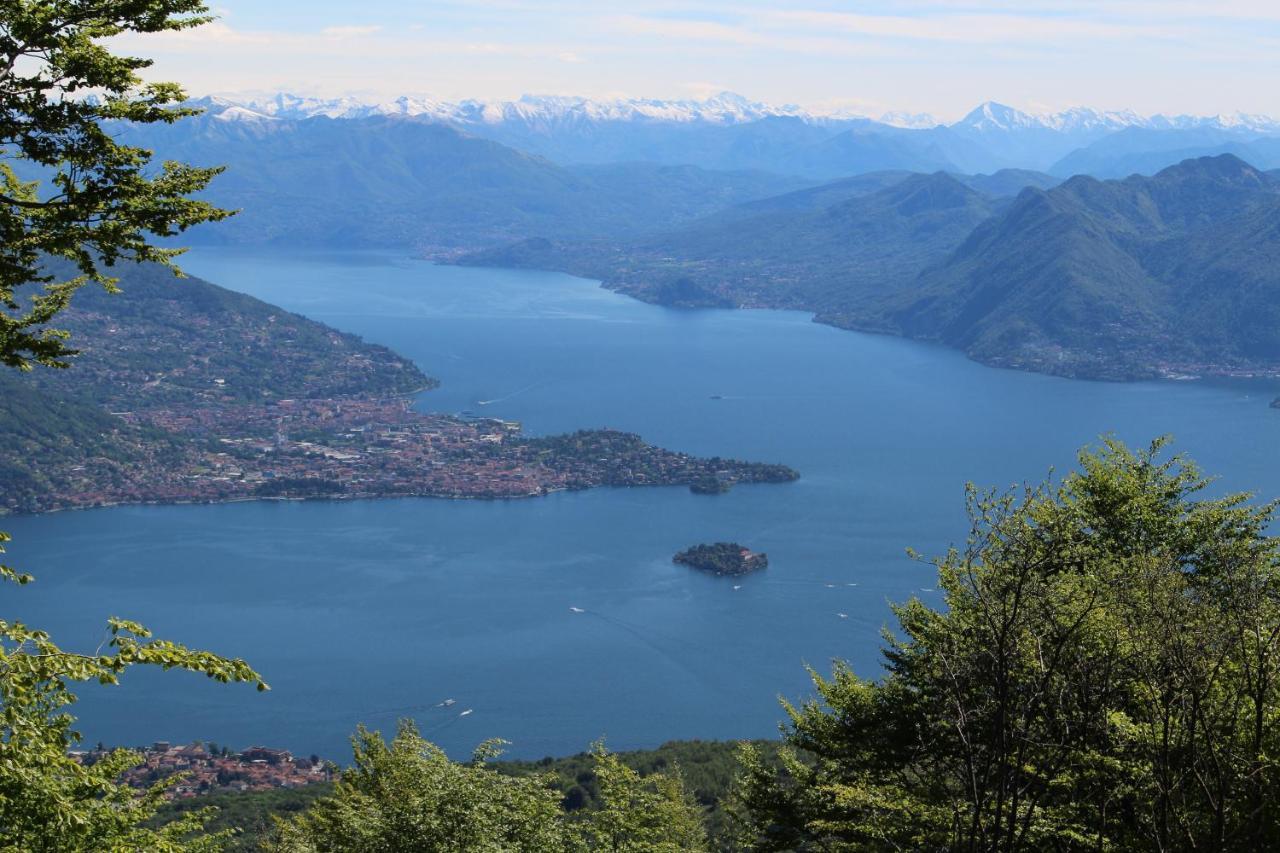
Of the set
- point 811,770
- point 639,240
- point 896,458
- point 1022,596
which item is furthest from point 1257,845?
point 639,240

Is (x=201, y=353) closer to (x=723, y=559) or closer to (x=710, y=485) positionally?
(x=710, y=485)

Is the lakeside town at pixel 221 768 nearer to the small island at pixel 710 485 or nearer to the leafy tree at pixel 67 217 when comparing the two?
the leafy tree at pixel 67 217

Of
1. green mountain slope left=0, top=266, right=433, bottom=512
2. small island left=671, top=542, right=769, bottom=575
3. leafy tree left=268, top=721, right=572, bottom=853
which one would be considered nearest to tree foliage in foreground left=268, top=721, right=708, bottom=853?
leafy tree left=268, top=721, right=572, bottom=853

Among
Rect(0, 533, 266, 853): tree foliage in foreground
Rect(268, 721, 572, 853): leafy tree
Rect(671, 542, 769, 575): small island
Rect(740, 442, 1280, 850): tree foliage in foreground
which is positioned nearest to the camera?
Rect(0, 533, 266, 853): tree foliage in foreground

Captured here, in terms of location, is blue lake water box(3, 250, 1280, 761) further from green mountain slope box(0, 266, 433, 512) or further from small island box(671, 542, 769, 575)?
green mountain slope box(0, 266, 433, 512)

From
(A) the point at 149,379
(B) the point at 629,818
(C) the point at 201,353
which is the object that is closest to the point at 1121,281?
(C) the point at 201,353

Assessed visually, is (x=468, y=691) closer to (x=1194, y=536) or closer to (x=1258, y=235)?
(x=1194, y=536)

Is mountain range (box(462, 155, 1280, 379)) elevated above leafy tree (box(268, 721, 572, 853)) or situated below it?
above
